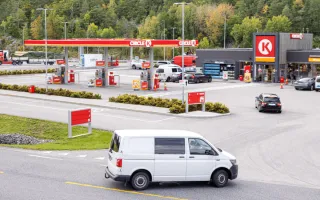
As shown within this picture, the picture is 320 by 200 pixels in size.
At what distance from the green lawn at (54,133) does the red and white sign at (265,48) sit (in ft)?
120

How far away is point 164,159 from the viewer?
1733cm

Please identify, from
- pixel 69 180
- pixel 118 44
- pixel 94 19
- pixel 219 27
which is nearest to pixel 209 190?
pixel 69 180

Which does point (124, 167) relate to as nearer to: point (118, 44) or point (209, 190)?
point (209, 190)

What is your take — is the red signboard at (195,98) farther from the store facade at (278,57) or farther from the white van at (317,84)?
the store facade at (278,57)

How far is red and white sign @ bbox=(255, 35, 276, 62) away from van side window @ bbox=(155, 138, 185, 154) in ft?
156

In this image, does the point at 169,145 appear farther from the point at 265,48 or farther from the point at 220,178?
the point at 265,48

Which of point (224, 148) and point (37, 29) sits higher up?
point (37, 29)

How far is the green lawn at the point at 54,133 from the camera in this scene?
1022 inches

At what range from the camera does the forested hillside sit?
393 feet

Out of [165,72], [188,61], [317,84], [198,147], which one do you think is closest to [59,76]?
[165,72]

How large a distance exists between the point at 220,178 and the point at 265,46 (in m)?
47.8

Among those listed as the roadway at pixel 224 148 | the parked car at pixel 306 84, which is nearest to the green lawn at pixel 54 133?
the roadway at pixel 224 148

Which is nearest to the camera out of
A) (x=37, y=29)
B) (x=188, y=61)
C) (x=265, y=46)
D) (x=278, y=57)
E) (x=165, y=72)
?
(x=278, y=57)

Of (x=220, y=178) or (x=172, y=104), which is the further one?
(x=172, y=104)
